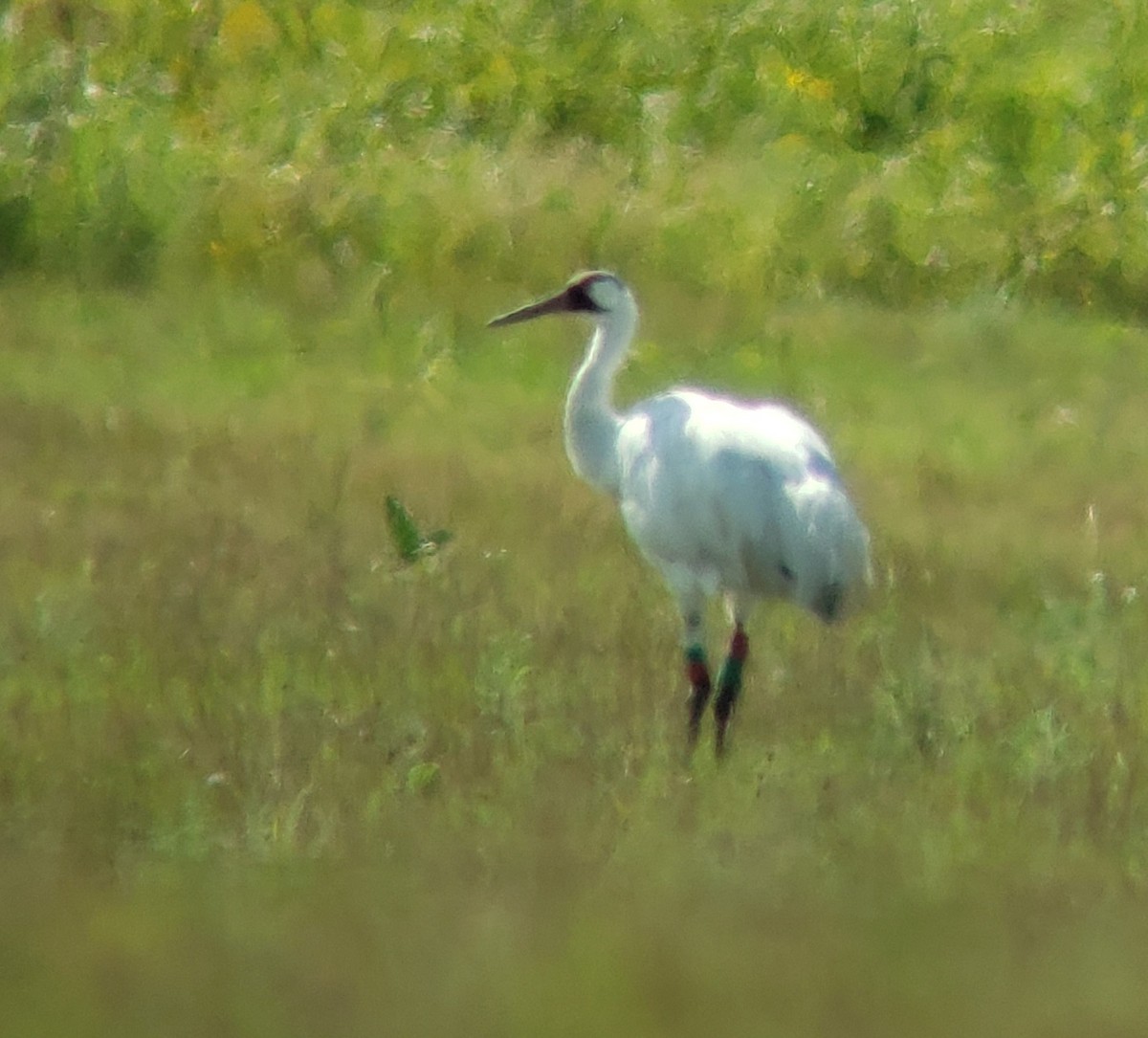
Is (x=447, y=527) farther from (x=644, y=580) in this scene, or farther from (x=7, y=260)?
(x=7, y=260)

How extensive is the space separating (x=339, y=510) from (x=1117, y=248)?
20.2 ft

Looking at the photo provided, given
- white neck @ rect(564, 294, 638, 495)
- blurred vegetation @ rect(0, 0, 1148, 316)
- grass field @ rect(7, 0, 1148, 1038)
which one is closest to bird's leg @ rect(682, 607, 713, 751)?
grass field @ rect(7, 0, 1148, 1038)

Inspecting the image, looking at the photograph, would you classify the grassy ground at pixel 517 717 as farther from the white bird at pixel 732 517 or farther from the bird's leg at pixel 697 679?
the white bird at pixel 732 517

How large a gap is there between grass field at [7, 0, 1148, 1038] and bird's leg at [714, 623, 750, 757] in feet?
0.27

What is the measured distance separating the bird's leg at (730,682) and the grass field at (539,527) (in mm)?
83

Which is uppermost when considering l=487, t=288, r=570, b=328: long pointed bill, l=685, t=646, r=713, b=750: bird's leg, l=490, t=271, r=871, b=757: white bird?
l=487, t=288, r=570, b=328: long pointed bill

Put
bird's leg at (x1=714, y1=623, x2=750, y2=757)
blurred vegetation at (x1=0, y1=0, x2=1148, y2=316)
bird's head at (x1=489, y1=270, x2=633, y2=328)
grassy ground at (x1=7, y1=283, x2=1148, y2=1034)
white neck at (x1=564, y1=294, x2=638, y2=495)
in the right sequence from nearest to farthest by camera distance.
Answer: grassy ground at (x1=7, y1=283, x2=1148, y2=1034), bird's leg at (x1=714, y1=623, x2=750, y2=757), white neck at (x1=564, y1=294, x2=638, y2=495), bird's head at (x1=489, y1=270, x2=633, y2=328), blurred vegetation at (x1=0, y1=0, x2=1148, y2=316)

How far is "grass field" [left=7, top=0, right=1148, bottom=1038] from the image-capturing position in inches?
163

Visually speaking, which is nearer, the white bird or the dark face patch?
the white bird

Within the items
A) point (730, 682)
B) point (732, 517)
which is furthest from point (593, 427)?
point (730, 682)

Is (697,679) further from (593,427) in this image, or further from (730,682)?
(593,427)

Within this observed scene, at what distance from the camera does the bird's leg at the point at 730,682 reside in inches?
289

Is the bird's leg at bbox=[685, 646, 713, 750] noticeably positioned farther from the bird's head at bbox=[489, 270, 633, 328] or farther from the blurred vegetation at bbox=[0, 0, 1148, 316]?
the blurred vegetation at bbox=[0, 0, 1148, 316]

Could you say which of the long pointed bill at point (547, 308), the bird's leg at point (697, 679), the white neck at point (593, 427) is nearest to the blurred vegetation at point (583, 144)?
the long pointed bill at point (547, 308)
